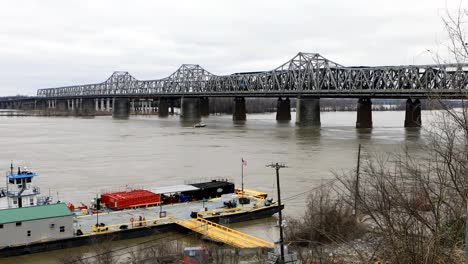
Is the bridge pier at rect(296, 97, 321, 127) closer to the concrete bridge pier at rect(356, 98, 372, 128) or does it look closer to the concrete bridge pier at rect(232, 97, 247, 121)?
the concrete bridge pier at rect(356, 98, 372, 128)

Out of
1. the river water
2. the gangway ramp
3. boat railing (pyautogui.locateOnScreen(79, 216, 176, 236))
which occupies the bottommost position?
the gangway ramp

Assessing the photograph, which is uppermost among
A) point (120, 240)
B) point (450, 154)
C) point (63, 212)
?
point (450, 154)

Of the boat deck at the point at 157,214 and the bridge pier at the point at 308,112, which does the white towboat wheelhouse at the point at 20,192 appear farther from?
the bridge pier at the point at 308,112

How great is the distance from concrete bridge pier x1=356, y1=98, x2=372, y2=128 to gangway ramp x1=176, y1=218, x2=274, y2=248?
71420 millimetres

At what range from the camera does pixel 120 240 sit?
22516mm

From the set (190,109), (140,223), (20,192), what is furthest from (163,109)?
(140,223)

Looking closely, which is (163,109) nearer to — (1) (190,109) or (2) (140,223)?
(1) (190,109)

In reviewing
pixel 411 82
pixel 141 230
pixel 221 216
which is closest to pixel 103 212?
pixel 141 230

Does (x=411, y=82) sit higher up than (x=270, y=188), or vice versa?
(x=411, y=82)

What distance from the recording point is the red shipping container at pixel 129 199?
26423 millimetres

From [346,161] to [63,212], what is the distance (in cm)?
2776

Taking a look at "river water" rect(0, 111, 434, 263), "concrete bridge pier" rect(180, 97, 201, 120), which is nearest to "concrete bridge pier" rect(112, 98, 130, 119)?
"concrete bridge pier" rect(180, 97, 201, 120)

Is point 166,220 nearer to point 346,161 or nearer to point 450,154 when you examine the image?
point 450,154

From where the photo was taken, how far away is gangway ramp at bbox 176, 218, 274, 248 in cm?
2071
